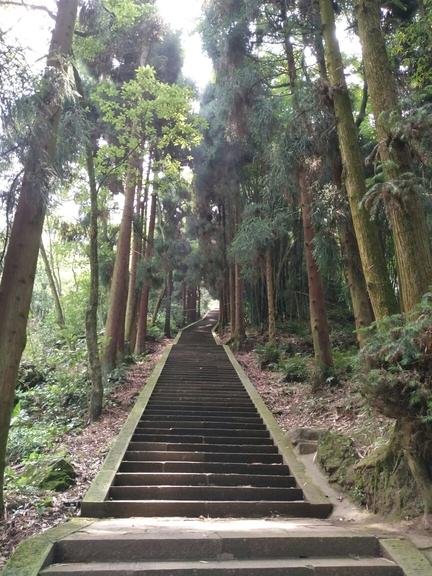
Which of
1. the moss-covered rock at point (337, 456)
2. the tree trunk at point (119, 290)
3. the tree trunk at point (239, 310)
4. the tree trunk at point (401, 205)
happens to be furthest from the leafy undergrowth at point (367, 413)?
the tree trunk at point (239, 310)

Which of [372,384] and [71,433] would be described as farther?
[71,433]

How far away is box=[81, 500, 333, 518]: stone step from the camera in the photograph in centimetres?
555

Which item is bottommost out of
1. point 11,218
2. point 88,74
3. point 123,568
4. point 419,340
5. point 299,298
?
point 123,568

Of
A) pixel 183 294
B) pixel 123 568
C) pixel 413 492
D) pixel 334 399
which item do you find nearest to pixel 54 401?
pixel 334 399

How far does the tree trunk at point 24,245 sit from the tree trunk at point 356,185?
3.57 meters

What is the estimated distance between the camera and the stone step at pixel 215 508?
5551 mm

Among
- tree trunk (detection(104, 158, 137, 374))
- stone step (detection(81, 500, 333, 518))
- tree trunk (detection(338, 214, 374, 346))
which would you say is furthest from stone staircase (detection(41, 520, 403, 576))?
tree trunk (detection(104, 158, 137, 374))

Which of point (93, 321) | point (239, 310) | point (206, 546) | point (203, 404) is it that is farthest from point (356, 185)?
point (239, 310)

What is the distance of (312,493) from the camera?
607 centimetres

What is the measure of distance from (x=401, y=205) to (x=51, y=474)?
17.5 feet

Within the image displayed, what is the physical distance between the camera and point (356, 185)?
649cm

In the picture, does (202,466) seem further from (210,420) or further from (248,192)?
(248,192)

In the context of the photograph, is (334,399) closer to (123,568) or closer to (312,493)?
(312,493)

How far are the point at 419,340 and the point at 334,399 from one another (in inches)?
220
